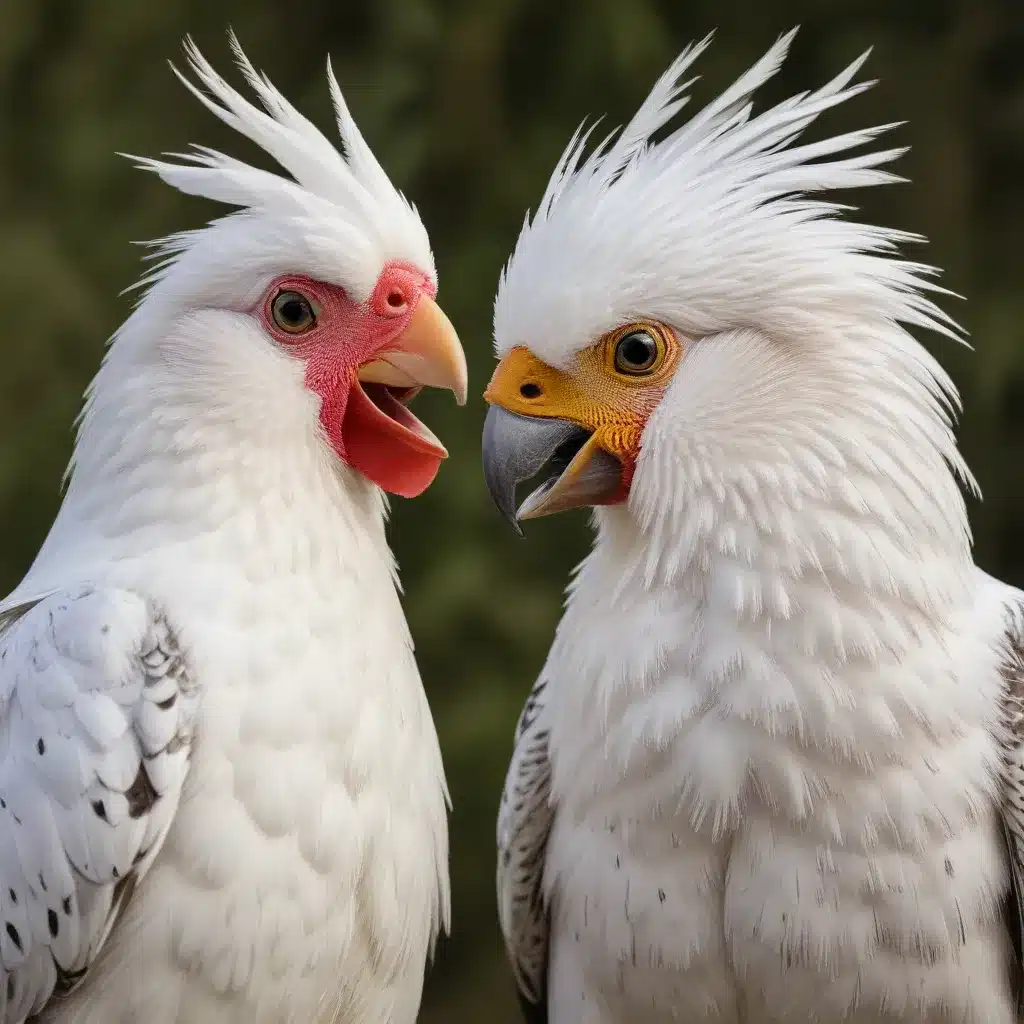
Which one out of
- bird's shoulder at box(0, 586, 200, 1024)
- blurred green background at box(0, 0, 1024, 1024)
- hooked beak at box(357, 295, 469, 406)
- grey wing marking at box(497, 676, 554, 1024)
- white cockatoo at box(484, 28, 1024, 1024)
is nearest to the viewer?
bird's shoulder at box(0, 586, 200, 1024)

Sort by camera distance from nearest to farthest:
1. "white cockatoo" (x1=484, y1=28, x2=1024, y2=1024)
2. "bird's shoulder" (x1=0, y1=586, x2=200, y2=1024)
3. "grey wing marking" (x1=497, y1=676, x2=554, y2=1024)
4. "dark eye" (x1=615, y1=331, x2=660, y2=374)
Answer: "bird's shoulder" (x1=0, y1=586, x2=200, y2=1024), "white cockatoo" (x1=484, y1=28, x2=1024, y2=1024), "dark eye" (x1=615, y1=331, x2=660, y2=374), "grey wing marking" (x1=497, y1=676, x2=554, y2=1024)

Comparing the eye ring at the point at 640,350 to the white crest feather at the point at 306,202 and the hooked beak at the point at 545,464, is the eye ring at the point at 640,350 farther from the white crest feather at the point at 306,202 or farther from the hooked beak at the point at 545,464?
the white crest feather at the point at 306,202

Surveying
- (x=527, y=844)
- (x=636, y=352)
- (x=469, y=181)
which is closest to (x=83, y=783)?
(x=527, y=844)

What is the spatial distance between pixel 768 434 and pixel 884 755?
0.59 meters

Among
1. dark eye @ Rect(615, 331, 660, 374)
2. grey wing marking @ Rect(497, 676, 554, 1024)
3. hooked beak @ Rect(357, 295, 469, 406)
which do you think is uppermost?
dark eye @ Rect(615, 331, 660, 374)

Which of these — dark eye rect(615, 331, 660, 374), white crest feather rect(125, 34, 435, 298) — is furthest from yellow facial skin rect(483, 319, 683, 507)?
white crest feather rect(125, 34, 435, 298)

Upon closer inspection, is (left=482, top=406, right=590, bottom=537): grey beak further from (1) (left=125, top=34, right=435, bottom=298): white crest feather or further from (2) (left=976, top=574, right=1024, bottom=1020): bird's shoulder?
(2) (left=976, top=574, right=1024, bottom=1020): bird's shoulder

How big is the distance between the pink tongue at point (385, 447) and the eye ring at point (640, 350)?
15.5 inches

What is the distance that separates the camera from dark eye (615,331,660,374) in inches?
104

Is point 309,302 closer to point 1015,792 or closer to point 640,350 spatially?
point 640,350

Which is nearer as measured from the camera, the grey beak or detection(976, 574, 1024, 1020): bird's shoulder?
detection(976, 574, 1024, 1020): bird's shoulder

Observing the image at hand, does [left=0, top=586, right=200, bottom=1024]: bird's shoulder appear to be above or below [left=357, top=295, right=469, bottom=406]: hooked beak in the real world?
below

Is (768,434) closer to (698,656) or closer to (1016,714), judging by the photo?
(698,656)

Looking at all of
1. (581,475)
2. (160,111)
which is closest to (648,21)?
(160,111)
